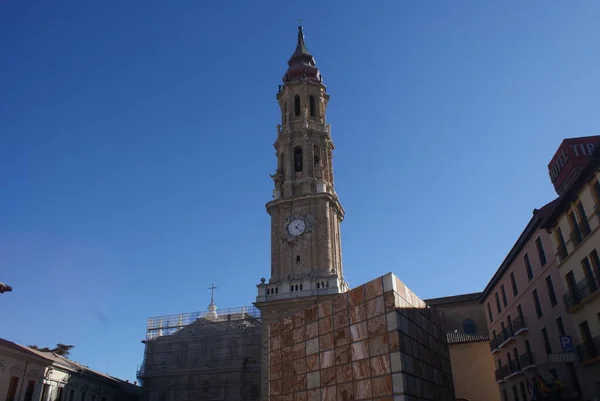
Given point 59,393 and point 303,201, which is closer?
point 59,393

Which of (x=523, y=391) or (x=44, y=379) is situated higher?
(x=44, y=379)

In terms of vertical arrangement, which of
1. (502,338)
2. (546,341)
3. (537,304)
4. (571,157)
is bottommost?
(546,341)

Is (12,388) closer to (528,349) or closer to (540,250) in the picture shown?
(528,349)

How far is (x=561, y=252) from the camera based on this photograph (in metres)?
26.9

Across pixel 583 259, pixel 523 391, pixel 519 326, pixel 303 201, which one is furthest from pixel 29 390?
pixel 583 259

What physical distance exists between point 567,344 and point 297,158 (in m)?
32.4

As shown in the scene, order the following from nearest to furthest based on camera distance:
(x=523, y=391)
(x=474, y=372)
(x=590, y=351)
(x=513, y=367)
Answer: (x=590, y=351) < (x=523, y=391) < (x=513, y=367) < (x=474, y=372)

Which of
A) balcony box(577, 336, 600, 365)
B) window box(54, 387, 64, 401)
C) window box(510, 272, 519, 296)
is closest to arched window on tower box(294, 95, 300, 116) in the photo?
window box(510, 272, 519, 296)

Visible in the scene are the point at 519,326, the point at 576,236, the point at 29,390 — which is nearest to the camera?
the point at 576,236

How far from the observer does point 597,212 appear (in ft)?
76.7

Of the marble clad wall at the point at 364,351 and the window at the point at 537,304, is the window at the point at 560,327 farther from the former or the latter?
the marble clad wall at the point at 364,351

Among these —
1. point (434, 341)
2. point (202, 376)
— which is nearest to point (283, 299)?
point (202, 376)

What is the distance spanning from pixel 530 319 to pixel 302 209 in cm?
2307

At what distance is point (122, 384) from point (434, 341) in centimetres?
3664
